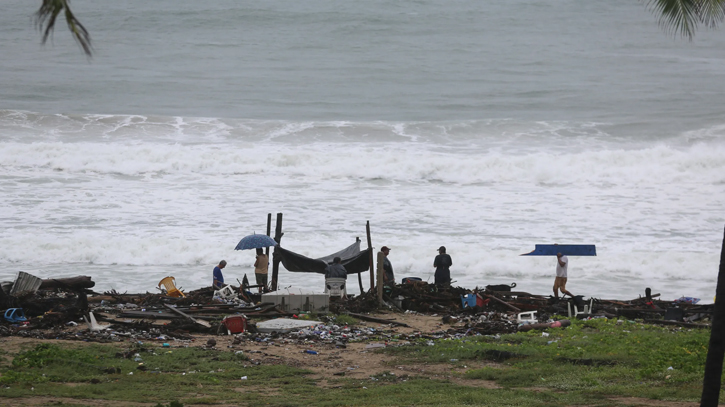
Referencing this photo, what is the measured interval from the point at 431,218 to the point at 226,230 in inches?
272

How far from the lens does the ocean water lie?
861 inches

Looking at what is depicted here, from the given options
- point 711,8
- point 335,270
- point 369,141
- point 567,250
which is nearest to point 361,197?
→ point 369,141

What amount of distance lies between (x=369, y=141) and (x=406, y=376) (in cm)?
2661

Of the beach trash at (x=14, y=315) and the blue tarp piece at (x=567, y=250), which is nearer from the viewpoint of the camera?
the beach trash at (x=14, y=315)

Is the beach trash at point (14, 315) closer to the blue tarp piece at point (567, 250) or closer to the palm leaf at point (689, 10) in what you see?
the blue tarp piece at point (567, 250)

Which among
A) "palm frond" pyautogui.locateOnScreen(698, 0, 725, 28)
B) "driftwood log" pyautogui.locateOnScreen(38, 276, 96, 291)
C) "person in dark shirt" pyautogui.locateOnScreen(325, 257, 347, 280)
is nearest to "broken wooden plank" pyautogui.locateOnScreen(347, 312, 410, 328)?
"person in dark shirt" pyautogui.locateOnScreen(325, 257, 347, 280)

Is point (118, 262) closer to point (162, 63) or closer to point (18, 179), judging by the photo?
point (18, 179)

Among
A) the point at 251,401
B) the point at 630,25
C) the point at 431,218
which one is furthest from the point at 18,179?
the point at 630,25

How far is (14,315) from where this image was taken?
12109mm

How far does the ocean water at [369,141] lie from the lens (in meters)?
21.9

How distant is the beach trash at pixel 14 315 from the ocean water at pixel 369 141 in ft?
19.2

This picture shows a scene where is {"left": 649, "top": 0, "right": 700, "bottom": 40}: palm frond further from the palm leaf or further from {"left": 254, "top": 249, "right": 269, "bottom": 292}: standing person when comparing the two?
{"left": 254, "top": 249, "right": 269, "bottom": 292}: standing person

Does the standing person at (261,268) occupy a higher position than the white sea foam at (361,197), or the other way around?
the white sea foam at (361,197)

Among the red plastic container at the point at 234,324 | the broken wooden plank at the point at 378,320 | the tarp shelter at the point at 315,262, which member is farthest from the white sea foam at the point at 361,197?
the red plastic container at the point at 234,324
